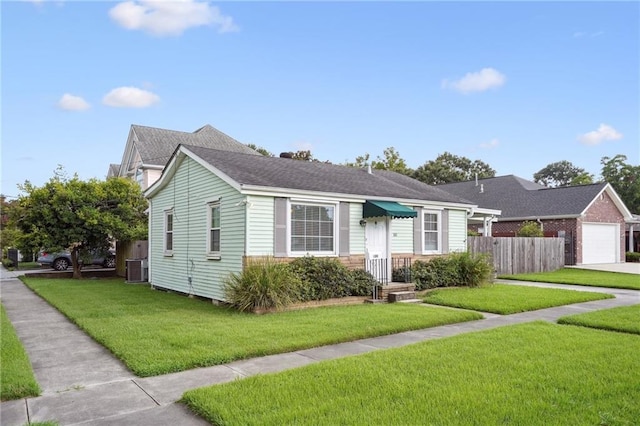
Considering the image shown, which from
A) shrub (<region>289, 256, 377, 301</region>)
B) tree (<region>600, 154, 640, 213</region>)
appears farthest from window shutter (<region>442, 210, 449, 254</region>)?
tree (<region>600, 154, 640, 213</region>)

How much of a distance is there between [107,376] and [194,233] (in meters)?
7.38

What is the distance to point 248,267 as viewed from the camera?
9.96 metres

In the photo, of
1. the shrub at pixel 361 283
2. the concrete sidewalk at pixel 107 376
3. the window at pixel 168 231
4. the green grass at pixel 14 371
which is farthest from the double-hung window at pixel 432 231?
the green grass at pixel 14 371

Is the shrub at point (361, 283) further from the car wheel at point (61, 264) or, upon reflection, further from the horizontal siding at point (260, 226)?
the car wheel at point (61, 264)

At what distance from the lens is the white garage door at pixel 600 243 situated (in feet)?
82.7

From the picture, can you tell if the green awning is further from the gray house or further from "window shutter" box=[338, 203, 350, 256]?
the gray house

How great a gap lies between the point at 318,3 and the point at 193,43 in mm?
4180

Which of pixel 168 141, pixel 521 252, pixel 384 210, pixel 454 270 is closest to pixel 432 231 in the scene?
pixel 454 270

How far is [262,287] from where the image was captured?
31.6 feet

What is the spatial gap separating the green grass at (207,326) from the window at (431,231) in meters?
3.98

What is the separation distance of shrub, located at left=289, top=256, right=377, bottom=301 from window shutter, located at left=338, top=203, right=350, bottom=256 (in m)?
0.42

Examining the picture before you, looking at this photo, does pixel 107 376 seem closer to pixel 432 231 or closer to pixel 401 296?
pixel 401 296

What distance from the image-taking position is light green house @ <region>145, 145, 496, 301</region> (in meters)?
10.7

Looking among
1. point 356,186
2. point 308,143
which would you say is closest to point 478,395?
point 356,186
